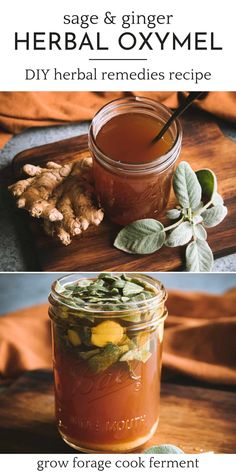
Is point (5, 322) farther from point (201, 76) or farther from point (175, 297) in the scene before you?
point (201, 76)

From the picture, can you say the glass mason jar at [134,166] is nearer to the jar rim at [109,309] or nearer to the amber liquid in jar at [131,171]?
the amber liquid in jar at [131,171]

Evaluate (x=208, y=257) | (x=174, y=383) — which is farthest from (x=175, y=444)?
(x=208, y=257)

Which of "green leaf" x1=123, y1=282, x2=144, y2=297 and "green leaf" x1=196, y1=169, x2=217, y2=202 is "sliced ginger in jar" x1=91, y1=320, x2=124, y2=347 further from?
"green leaf" x1=196, y1=169, x2=217, y2=202

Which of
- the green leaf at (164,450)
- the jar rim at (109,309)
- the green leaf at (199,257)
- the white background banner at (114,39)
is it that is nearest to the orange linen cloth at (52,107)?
the white background banner at (114,39)

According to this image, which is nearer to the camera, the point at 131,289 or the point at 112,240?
the point at 131,289

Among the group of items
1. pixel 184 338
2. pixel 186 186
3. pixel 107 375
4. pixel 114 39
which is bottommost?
pixel 184 338

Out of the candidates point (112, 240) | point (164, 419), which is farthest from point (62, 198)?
point (164, 419)

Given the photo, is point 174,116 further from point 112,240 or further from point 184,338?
point 184,338
